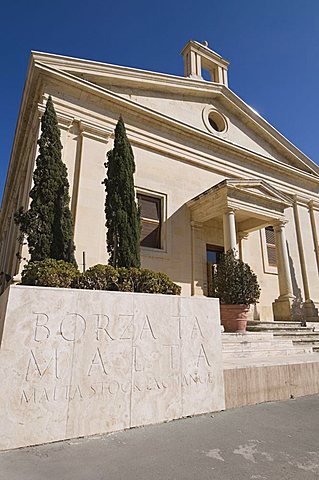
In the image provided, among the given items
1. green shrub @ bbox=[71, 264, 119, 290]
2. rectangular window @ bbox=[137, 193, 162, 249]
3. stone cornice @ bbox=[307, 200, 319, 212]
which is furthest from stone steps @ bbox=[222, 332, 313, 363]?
stone cornice @ bbox=[307, 200, 319, 212]

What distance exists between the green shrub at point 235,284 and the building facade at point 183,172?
2548 millimetres

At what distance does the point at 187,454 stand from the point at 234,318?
504 cm

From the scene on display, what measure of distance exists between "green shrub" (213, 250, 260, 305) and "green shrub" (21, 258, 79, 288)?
4.56 m

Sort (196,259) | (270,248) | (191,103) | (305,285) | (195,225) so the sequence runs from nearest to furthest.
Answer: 1. (196,259)
2. (195,225)
3. (270,248)
4. (191,103)
5. (305,285)

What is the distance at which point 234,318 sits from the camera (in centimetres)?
745

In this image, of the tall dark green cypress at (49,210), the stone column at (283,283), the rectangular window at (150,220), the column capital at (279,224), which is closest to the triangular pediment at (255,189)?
the column capital at (279,224)

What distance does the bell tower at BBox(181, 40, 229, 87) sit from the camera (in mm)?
15977

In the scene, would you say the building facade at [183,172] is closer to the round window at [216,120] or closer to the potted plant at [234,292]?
the round window at [216,120]

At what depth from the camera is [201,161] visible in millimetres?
13430

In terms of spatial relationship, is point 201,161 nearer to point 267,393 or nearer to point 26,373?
point 267,393

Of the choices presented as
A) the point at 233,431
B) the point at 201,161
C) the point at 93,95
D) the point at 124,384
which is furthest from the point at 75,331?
the point at 201,161

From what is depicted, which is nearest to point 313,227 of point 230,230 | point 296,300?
point 296,300

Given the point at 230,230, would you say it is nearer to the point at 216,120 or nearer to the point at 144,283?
the point at 144,283

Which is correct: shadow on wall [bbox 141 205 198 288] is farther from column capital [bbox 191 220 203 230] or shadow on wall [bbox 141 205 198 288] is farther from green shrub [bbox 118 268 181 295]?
green shrub [bbox 118 268 181 295]
